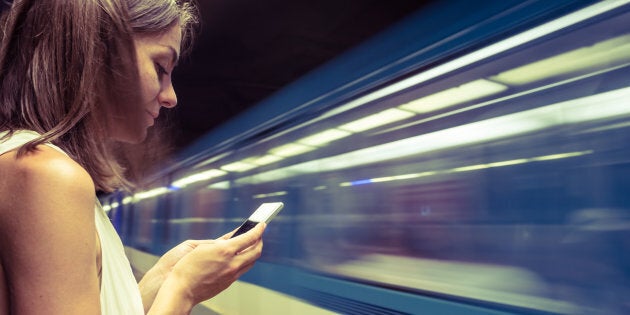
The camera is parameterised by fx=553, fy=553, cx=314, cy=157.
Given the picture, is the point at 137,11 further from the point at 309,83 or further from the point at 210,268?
the point at 309,83

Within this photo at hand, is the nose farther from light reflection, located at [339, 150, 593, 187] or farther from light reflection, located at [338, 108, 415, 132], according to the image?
light reflection, located at [338, 108, 415, 132]

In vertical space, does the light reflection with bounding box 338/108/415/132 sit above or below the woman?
above

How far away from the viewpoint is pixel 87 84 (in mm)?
821

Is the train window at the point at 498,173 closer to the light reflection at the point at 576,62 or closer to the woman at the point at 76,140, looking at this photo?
the light reflection at the point at 576,62

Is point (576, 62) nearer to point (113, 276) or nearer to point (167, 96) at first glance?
point (167, 96)

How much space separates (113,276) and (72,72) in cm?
31

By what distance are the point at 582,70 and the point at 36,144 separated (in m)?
1.33

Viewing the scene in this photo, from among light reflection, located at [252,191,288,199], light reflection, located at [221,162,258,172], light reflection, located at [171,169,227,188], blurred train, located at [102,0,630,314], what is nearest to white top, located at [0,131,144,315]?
blurred train, located at [102,0,630,314]

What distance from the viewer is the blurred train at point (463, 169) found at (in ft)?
4.62

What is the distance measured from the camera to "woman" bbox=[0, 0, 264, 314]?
0.69 meters

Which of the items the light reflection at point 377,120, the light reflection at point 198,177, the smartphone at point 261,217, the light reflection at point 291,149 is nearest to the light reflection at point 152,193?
the light reflection at point 198,177

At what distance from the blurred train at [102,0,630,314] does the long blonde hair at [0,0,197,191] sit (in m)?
1.14

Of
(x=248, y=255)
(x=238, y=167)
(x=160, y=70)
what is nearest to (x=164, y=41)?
(x=160, y=70)

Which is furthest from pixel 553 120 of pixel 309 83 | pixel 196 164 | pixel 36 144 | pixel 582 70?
pixel 196 164
